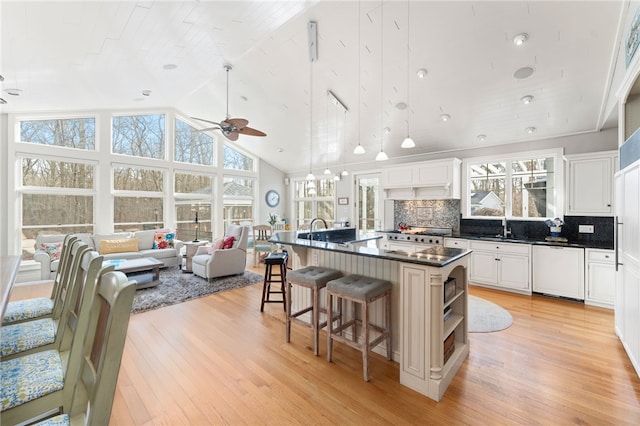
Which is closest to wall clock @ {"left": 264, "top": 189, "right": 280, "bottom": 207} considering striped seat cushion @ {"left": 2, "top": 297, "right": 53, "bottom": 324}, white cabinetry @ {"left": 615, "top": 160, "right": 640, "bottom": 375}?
striped seat cushion @ {"left": 2, "top": 297, "right": 53, "bottom": 324}

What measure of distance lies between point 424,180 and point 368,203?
1821 millimetres

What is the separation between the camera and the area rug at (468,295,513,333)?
315 centimetres

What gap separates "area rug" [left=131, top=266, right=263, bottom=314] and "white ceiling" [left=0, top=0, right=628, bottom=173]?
3126 mm

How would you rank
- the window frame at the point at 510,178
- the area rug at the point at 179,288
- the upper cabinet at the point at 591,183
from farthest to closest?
1. the window frame at the point at 510,178
2. the area rug at the point at 179,288
3. the upper cabinet at the point at 591,183

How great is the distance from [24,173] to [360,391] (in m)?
6.69

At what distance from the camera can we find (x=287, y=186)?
29.1ft

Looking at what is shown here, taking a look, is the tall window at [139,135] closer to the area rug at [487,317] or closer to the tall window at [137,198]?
the tall window at [137,198]

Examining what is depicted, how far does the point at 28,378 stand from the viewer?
1291 millimetres

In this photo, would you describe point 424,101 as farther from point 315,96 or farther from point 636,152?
point 636,152

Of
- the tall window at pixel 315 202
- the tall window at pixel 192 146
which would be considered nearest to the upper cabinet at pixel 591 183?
the tall window at pixel 315 202

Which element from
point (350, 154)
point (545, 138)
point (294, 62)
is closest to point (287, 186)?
point (350, 154)

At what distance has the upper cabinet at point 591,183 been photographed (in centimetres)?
376

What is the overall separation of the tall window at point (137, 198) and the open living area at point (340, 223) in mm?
42

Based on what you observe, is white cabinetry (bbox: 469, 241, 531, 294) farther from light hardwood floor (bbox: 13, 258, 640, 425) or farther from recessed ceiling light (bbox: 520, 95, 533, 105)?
recessed ceiling light (bbox: 520, 95, 533, 105)
